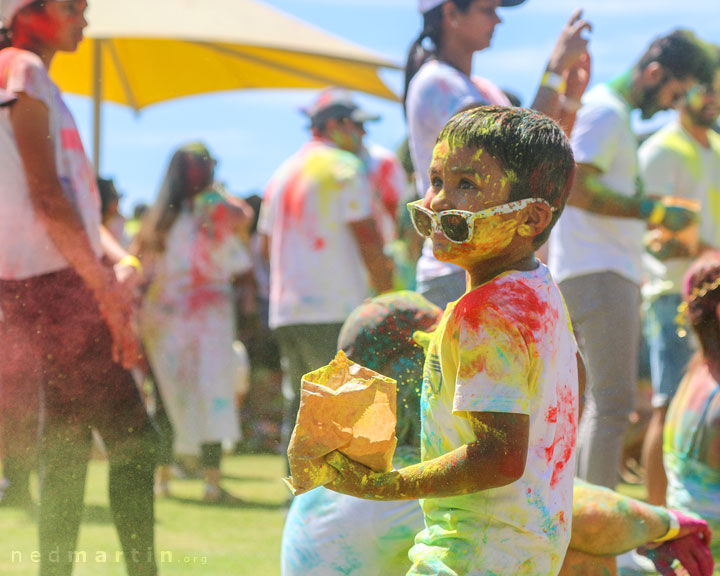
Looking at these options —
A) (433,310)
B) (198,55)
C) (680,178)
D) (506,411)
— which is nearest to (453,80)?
(433,310)

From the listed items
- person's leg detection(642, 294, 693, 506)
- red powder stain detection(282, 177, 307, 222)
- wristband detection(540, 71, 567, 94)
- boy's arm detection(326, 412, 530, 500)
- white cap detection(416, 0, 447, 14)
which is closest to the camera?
boy's arm detection(326, 412, 530, 500)

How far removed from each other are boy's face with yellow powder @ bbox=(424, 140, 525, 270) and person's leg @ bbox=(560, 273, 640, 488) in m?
1.70

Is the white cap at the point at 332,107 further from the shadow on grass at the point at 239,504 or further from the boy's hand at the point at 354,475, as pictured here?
the boy's hand at the point at 354,475

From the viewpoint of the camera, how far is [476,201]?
1713 mm

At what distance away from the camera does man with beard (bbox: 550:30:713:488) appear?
335 centimetres

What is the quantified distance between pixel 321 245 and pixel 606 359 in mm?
1247

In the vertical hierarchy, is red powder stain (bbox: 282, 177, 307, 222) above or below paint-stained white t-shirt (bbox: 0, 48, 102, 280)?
below

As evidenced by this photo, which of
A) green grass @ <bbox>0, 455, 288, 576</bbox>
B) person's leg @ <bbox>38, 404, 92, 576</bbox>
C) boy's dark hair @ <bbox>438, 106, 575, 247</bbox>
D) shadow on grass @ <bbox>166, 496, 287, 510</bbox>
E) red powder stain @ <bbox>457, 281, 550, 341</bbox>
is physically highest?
boy's dark hair @ <bbox>438, 106, 575, 247</bbox>

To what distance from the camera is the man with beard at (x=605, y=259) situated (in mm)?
3348

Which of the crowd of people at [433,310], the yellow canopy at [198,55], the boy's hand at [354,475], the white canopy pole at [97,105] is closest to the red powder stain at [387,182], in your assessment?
the crowd of people at [433,310]

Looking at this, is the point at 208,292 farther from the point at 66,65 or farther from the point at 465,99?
the point at 465,99

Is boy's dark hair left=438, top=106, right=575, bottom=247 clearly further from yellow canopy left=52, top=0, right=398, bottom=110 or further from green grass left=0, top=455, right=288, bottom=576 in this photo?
yellow canopy left=52, top=0, right=398, bottom=110

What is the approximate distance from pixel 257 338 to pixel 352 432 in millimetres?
6045

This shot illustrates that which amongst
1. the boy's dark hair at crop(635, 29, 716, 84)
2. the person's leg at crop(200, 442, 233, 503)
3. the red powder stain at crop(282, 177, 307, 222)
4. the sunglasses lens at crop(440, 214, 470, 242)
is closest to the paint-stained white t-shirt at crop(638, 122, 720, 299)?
the boy's dark hair at crop(635, 29, 716, 84)
